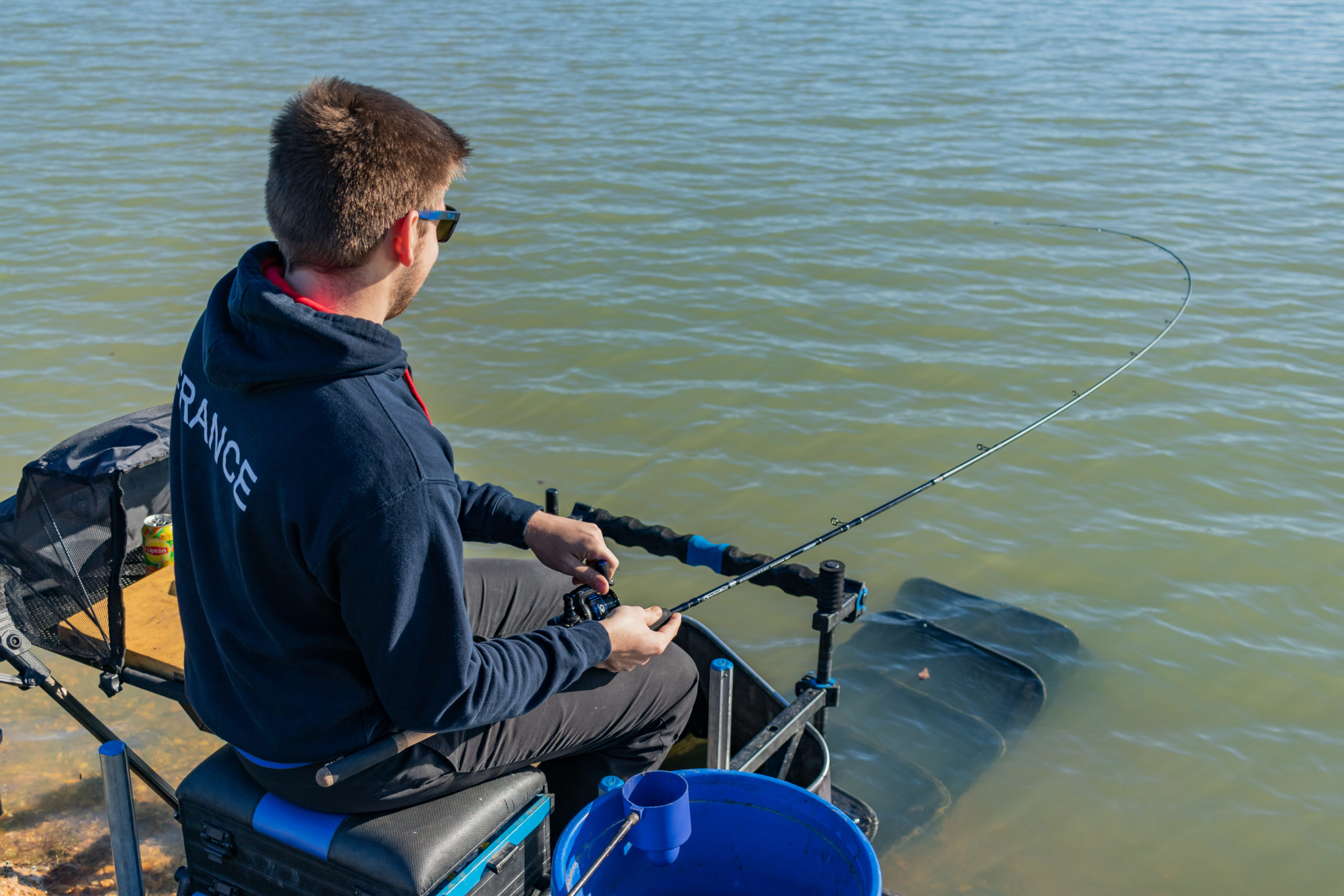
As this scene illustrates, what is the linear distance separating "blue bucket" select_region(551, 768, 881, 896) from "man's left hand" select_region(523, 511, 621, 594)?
57cm

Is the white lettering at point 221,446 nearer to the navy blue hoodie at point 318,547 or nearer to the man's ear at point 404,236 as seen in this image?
the navy blue hoodie at point 318,547

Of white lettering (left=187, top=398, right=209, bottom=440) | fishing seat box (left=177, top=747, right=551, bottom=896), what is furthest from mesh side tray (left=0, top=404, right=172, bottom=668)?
white lettering (left=187, top=398, right=209, bottom=440)

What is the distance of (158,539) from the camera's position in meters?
2.94

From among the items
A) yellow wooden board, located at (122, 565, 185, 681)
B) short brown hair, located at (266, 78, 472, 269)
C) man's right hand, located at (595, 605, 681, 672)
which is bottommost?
→ yellow wooden board, located at (122, 565, 185, 681)

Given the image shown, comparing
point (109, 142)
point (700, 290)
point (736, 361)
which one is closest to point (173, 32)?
point (109, 142)

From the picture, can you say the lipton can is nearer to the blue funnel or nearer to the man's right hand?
the man's right hand

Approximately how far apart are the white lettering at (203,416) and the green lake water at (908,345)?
7.12 ft

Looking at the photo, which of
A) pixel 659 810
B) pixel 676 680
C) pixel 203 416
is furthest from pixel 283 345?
pixel 676 680

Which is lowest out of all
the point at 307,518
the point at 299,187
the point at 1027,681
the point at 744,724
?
the point at 1027,681

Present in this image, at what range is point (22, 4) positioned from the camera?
57.7 feet

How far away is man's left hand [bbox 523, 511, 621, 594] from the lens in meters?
2.40

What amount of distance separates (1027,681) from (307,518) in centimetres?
303

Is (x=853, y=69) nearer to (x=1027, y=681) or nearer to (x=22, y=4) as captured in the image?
(x=1027, y=681)

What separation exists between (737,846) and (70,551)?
175 centimetres
